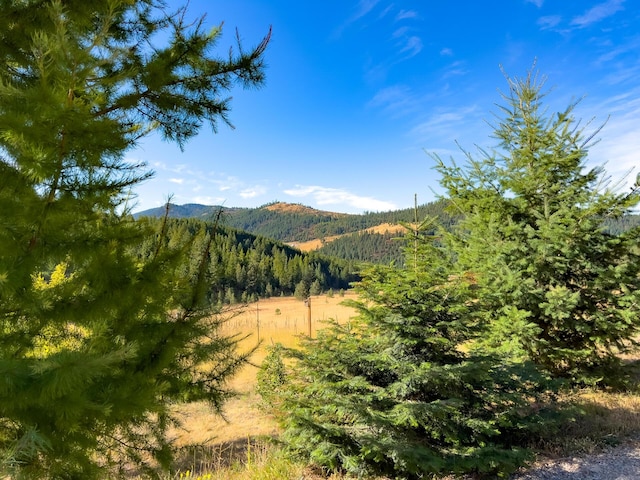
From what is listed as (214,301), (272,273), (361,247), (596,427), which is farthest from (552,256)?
(361,247)

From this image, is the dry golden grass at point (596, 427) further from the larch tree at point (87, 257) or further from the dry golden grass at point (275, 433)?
the larch tree at point (87, 257)

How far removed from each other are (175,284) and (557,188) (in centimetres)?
755

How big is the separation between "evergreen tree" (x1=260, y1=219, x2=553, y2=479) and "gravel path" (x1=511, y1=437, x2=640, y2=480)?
432 millimetres

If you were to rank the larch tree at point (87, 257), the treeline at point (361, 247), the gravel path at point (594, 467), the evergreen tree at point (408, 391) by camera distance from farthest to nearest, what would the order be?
the treeline at point (361, 247)
the gravel path at point (594, 467)
the evergreen tree at point (408, 391)
the larch tree at point (87, 257)

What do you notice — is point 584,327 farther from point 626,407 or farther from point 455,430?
point 455,430

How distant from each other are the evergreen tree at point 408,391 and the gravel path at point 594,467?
→ 43cm

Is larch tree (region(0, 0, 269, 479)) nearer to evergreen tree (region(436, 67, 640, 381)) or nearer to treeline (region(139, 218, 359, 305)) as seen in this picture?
evergreen tree (region(436, 67, 640, 381))

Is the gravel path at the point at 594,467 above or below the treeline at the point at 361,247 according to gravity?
below

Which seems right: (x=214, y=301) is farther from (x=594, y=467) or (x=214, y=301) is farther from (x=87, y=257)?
(x=594, y=467)

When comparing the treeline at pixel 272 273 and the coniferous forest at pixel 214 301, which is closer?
the coniferous forest at pixel 214 301

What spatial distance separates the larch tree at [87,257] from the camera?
1.66m

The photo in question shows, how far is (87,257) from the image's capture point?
209cm

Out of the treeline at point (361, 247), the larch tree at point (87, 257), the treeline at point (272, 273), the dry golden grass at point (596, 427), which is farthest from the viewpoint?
the treeline at point (361, 247)

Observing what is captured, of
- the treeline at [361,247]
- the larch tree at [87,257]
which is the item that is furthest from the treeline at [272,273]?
the treeline at [361,247]
